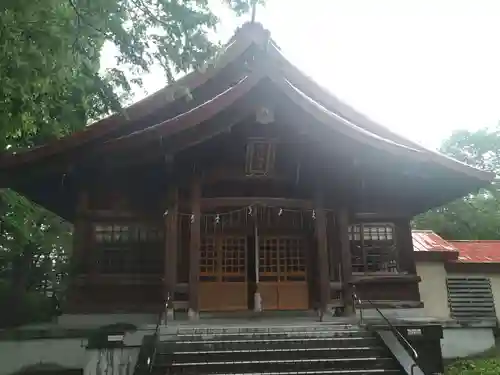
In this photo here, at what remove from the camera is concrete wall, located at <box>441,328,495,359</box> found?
10.3 meters

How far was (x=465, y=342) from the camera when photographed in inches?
409

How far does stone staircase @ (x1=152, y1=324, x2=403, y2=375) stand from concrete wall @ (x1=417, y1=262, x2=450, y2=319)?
6.12m

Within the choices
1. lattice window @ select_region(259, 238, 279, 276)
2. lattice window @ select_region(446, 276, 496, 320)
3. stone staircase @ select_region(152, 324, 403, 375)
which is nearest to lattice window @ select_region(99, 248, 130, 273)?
lattice window @ select_region(259, 238, 279, 276)

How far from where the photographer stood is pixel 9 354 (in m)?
9.02

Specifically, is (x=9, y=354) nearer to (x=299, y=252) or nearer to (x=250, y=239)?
(x=250, y=239)

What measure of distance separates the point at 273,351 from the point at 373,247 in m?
5.50

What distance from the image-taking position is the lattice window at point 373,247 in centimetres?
1180

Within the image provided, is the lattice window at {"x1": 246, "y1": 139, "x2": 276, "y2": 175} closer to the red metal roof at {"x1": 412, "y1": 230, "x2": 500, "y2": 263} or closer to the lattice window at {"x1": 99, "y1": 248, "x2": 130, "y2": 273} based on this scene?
the lattice window at {"x1": 99, "y1": 248, "x2": 130, "y2": 273}

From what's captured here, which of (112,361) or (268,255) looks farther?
(268,255)

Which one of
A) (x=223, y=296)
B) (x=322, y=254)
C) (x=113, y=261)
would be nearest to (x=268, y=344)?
(x=322, y=254)

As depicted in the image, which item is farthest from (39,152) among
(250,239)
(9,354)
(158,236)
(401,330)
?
(401,330)

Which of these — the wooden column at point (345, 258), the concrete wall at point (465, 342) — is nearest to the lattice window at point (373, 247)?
the wooden column at point (345, 258)

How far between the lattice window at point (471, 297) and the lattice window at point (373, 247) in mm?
2759

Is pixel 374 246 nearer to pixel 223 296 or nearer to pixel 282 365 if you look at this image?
pixel 223 296
